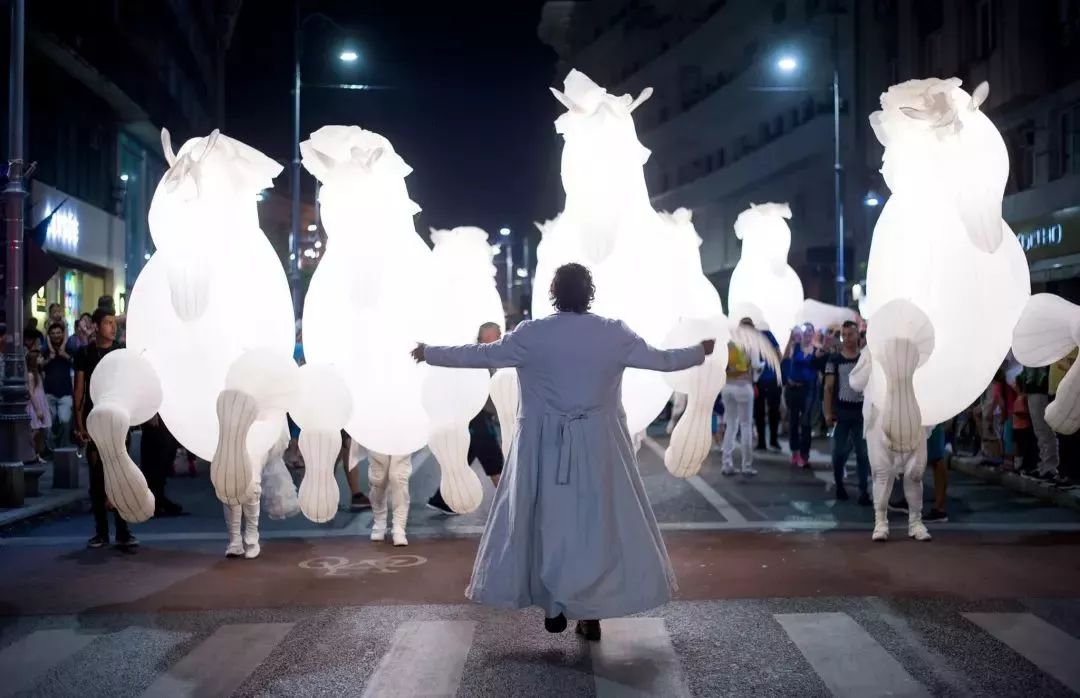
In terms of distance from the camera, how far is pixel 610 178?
7.65m

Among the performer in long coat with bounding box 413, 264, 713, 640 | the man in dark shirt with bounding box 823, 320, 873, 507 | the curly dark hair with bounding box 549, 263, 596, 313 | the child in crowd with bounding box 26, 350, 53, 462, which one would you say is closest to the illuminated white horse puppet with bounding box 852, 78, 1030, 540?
the performer in long coat with bounding box 413, 264, 713, 640

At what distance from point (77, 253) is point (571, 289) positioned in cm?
2059

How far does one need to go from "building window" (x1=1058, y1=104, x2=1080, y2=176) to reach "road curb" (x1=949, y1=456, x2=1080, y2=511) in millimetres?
8520

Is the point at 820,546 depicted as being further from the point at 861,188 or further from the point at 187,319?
the point at 861,188

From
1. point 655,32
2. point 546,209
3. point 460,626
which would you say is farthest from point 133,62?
point 546,209

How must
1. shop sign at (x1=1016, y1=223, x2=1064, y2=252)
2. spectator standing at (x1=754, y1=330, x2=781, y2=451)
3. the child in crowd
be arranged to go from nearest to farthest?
1. the child in crowd
2. spectator standing at (x1=754, y1=330, x2=781, y2=451)
3. shop sign at (x1=1016, y1=223, x2=1064, y2=252)

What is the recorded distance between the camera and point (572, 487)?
5527 mm

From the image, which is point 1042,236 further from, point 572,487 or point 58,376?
point 572,487

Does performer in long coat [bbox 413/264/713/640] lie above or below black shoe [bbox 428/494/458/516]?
above

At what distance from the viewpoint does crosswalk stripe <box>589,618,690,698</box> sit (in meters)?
5.01

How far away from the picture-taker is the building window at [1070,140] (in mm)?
19578

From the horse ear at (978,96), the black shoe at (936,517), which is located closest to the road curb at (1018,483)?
the black shoe at (936,517)

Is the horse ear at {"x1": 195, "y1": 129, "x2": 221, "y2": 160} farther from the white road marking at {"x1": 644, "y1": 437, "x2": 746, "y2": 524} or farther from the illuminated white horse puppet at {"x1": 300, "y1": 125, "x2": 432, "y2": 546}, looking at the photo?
the white road marking at {"x1": 644, "y1": 437, "x2": 746, "y2": 524}

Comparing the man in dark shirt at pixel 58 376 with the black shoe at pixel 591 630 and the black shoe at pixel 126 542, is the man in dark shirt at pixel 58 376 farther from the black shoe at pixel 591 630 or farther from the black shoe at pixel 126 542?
the black shoe at pixel 591 630
